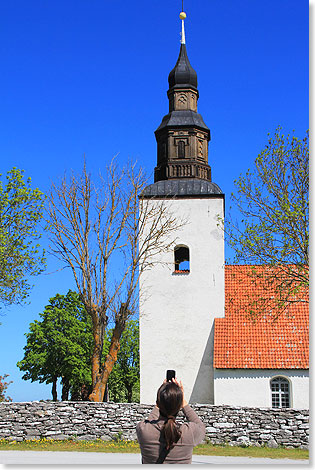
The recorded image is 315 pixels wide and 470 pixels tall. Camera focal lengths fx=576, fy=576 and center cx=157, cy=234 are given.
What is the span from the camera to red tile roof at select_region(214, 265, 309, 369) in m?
23.0

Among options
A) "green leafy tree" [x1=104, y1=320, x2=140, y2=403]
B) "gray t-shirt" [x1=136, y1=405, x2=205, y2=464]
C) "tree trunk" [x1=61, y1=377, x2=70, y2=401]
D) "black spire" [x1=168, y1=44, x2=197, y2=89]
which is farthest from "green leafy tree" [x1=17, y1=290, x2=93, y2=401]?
"gray t-shirt" [x1=136, y1=405, x2=205, y2=464]

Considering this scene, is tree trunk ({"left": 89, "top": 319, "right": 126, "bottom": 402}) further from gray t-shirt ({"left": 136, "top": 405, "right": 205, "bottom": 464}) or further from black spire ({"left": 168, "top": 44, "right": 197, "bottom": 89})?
Result: gray t-shirt ({"left": 136, "top": 405, "right": 205, "bottom": 464})

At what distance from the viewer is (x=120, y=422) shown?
18.1 metres

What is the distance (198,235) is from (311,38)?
16679 mm

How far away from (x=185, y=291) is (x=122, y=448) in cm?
921

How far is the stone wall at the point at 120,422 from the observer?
17.6 metres

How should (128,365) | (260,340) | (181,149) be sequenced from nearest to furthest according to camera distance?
(260,340), (181,149), (128,365)

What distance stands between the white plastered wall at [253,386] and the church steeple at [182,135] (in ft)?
29.2

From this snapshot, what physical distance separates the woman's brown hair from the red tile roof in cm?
1861

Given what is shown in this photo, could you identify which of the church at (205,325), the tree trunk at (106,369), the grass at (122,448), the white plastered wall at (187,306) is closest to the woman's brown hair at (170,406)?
the grass at (122,448)

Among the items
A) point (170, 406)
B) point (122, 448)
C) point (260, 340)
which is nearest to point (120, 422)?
point (122, 448)

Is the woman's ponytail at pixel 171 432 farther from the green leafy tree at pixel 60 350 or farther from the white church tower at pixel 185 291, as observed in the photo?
the green leafy tree at pixel 60 350

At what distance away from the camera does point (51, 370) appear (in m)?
38.8

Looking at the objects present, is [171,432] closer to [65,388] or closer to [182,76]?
[182,76]
